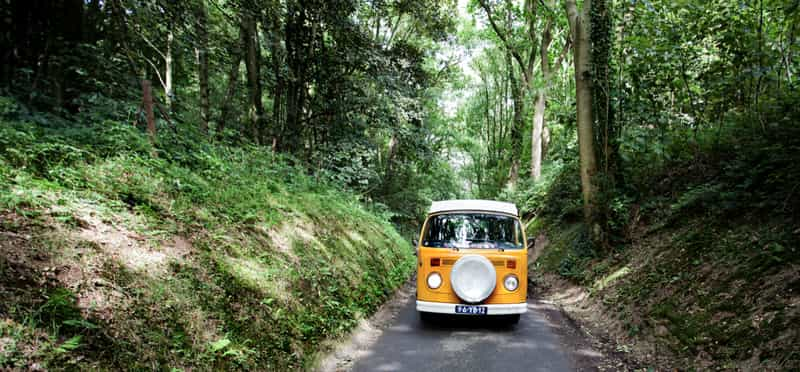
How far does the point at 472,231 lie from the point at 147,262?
4947 millimetres

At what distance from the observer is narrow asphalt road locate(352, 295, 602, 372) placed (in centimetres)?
Result: 465

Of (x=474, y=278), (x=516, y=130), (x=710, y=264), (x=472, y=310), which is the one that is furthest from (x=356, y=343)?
(x=516, y=130)

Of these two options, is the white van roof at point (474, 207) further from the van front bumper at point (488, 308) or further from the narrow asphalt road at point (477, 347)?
the narrow asphalt road at point (477, 347)

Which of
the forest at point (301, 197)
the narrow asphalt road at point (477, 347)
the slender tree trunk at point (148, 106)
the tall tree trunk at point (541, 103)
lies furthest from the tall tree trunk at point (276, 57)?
the tall tree trunk at point (541, 103)

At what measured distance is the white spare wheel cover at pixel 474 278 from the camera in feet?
19.8

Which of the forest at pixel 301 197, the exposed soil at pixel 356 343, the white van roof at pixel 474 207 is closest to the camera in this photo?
the forest at pixel 301 197

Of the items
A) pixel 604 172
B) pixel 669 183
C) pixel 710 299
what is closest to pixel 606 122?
pixel 604 172

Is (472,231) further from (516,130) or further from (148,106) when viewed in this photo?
(516,130)

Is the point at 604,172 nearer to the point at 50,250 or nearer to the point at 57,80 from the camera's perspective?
the point at 50,250

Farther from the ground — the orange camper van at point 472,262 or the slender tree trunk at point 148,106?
the slender tree trunk at point 148,106

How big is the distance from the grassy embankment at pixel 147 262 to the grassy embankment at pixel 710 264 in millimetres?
4293

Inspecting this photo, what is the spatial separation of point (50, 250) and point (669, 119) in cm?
1063

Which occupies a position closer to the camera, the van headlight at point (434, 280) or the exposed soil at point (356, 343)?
the exposed soil at point (356, 343)

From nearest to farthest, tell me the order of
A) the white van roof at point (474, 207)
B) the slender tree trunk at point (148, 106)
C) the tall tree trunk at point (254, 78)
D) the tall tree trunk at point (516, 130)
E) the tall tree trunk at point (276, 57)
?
1. the slender tree trunk at point (148, 106)
2. the white van roof at point (474, 207)
3. the tall tree trunk at point (276, 57)
4. the tall tree trunk at point (254, 78)
5. the tall tree trunk at point (516, 130)
